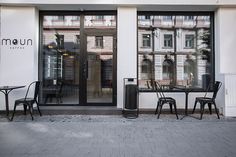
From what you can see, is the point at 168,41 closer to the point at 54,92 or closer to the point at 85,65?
the point at 85,65

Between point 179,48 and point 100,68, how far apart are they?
2.66 m

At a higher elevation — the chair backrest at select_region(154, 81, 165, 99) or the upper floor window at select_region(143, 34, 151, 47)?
the upper floor window at select_region(143, 34, 151, 47)

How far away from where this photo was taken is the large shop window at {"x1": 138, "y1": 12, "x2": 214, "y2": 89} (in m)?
8.52

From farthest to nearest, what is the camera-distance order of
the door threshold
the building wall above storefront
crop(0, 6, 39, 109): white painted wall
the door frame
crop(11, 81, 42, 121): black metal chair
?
the door frame
crop(0, 6, 39, 109): white painted wall
the door threshold
the building wall above storefront
crop(11, 81, 42, 121): black metal chair

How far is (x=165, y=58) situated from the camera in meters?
8.57

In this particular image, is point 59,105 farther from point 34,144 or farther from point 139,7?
point 139,7

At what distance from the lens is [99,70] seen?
332 inches

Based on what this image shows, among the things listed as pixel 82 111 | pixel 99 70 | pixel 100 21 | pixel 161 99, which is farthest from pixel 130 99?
pixel 100 21

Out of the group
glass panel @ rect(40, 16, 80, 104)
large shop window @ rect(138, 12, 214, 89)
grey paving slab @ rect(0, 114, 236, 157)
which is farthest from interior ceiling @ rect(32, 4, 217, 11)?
grey paving slab @ rect(0, 114, 236, 157)

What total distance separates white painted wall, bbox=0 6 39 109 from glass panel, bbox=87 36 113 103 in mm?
1766

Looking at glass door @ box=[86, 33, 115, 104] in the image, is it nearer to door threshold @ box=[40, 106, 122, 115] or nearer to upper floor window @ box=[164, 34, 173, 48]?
door threshold @ box=[40, 106, 122, 115]

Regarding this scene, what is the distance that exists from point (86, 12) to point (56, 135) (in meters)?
4.34

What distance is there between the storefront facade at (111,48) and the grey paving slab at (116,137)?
1159 millimetres

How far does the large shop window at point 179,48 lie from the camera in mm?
8523
